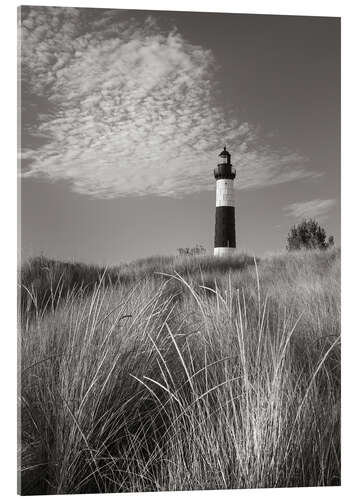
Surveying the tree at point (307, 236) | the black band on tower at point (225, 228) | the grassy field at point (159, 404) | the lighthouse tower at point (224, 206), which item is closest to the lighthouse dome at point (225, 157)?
the lighthouse tower at point (224, 206)

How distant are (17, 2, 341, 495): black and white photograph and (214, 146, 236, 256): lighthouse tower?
0.04 feet

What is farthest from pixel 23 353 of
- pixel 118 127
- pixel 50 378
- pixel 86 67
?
pixel 86 67

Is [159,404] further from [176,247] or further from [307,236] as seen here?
[307,236]

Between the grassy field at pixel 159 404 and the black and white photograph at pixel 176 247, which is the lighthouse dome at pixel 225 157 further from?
the grassy field at pixel 159 404

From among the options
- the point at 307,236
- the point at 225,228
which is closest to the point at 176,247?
the point at 225,228

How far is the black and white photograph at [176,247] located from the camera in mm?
2531

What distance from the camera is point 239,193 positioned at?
3.06m

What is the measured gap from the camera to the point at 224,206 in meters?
3.02

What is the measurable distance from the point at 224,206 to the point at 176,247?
306 mm

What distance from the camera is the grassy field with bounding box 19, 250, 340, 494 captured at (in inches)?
97.3

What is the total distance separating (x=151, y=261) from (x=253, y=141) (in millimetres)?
788

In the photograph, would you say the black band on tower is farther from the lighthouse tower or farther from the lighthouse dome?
the lighthouse dome

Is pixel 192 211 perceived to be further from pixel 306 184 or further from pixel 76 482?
pixel 76 482

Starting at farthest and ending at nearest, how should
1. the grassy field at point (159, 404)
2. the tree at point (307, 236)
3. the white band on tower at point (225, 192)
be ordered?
1. the tree at point (307, 236)
2. the white band on tower at point (225, 192)
3. the grassy field at point (159, 404)
